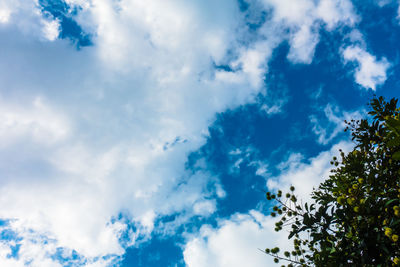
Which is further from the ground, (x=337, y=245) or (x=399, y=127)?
(x=399, y=127)

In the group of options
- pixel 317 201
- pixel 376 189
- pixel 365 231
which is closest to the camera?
pixel 365 231

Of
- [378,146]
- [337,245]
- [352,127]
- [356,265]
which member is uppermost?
[352,127]

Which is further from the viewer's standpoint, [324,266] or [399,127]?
[324,266]

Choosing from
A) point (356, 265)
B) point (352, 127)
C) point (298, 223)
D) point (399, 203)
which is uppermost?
point (352, 127)

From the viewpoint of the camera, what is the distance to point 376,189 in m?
4.71

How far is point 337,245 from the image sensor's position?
4430 mm

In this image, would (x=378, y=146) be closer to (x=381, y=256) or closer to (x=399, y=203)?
(x=399, y=203)

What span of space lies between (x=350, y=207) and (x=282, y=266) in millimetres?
2257

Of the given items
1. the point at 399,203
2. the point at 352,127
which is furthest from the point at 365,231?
the point at 352,127

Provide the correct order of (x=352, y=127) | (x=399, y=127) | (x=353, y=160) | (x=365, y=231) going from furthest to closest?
(x=352, y=127) < (x=353, y=160) < (x=365, y=231) < (x=399, y=127)

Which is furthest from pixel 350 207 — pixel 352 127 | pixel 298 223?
pixel 352 127

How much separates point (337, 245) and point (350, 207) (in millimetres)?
858

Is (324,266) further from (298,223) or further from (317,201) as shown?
(317,201)

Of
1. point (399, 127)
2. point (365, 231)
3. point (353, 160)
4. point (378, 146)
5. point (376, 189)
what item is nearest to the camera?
point (399, 127)
